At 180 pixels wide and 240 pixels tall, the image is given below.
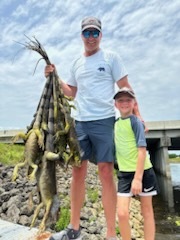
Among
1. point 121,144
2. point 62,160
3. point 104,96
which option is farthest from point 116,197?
point 62,160

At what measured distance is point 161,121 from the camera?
76.9 ft

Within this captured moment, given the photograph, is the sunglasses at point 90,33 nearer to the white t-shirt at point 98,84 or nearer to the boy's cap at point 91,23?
the boy's cap at point 91,23

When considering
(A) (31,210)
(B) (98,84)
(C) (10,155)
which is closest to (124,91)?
(B) (98,84)

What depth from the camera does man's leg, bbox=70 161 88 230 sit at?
13.2 feet

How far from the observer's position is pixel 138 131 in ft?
12.1

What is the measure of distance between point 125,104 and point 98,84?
1.31ft

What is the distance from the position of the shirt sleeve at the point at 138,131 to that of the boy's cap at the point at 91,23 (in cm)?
111

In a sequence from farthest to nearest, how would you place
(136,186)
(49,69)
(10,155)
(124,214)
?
(10,155) → (124,214) → (136,186) → (49,69)

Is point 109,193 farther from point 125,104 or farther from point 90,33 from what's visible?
point 90,33

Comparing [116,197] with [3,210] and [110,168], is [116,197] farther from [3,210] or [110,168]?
[3,210]

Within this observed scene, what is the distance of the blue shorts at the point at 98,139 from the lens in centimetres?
387

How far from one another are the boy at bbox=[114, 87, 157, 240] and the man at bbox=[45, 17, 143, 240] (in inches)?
6.4

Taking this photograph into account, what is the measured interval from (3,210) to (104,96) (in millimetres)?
4923

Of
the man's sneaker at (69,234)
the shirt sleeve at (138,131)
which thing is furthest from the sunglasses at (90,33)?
the man's sneaker at (69,234)
